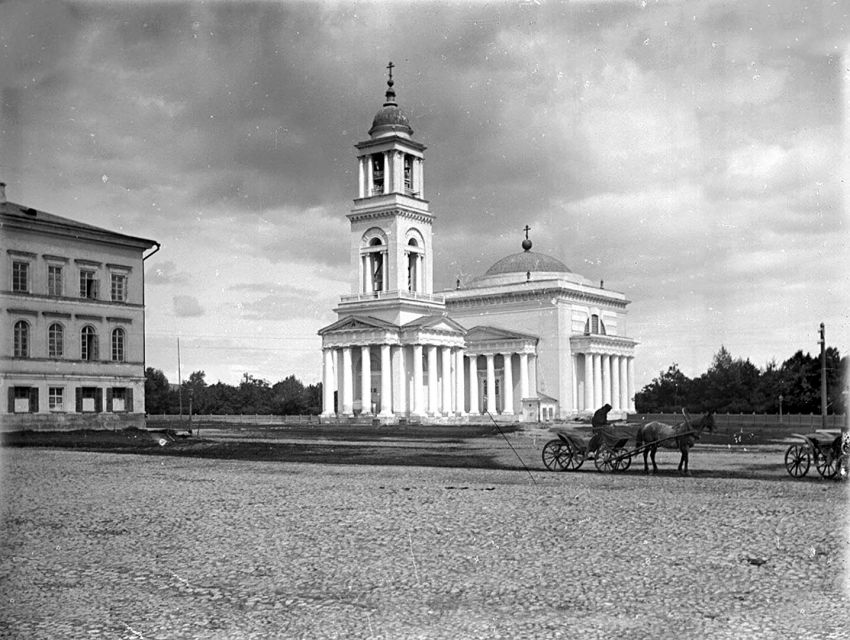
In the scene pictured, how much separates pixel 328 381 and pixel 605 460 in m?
63.3

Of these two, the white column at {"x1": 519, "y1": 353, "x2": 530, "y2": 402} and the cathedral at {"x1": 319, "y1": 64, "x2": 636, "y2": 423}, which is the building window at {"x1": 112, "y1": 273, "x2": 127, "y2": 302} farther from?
the white column at {"x1": 519, "y1": 353, "x2": 530, "y2": 402}

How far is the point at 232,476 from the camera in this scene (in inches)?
770

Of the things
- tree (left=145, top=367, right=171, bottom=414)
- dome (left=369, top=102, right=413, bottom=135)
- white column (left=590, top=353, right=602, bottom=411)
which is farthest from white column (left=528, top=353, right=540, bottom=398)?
tree (left=145, top=367, right=171, bottom=414)

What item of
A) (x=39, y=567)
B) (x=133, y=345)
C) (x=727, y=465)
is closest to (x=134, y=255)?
(x=133, y=345)

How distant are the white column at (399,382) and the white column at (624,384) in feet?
88.7

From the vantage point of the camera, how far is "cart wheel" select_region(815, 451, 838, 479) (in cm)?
1838

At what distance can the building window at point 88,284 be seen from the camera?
129ft

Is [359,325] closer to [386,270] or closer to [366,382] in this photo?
[366,382]

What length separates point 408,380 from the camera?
8094cm

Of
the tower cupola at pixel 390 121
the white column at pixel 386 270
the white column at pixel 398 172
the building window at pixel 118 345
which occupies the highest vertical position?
the tower cupola at pixel 390 121

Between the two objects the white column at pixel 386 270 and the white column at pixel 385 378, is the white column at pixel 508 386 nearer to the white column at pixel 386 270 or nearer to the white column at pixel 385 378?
the white column at pixel 386 270

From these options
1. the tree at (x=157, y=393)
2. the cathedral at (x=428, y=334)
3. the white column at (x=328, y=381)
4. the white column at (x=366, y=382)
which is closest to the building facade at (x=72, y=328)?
the tree at (x=157, y=393)

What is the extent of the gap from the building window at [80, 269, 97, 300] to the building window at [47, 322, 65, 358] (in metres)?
1.87

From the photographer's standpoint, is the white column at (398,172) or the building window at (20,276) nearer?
the building window at (20,276)
